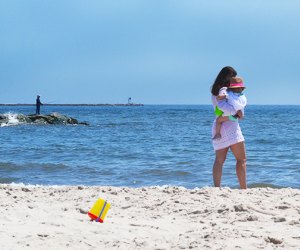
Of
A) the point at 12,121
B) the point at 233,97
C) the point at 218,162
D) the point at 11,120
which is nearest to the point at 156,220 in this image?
the point at 218,162

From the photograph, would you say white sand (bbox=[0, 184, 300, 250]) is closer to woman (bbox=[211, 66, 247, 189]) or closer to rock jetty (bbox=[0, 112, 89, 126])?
woman (bbox=[211, 66, 247, 189])

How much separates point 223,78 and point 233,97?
0.27m

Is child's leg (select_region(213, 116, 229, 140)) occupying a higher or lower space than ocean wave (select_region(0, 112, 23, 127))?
higher

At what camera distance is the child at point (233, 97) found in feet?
21.8

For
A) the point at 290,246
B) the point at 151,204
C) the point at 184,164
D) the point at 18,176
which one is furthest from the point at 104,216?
the point at 184,164

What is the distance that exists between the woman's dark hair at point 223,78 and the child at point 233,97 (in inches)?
2.1

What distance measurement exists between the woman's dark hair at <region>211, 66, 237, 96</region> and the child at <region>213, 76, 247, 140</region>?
0.18 ft

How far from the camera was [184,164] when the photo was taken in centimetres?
1247

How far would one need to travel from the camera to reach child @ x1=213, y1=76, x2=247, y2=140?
6.66 meters

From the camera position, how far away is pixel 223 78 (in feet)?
22.1

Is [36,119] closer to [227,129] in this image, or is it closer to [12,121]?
[12,121]

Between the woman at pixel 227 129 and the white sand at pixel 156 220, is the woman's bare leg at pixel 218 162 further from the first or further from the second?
the white sand at pixel 156 220

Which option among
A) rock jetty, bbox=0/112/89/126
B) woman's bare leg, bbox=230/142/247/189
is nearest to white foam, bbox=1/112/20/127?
rock jetty, bbox=0/112/89/126

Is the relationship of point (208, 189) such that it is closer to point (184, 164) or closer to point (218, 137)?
point (218, 137)
